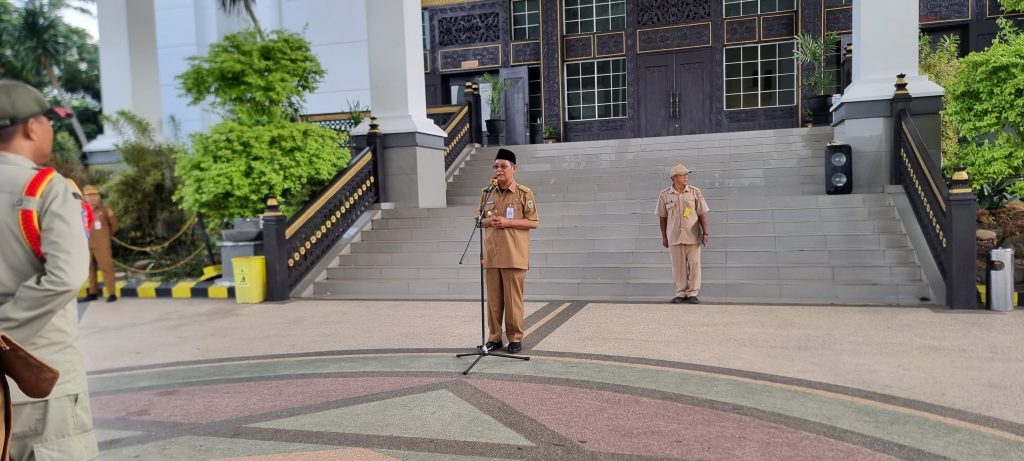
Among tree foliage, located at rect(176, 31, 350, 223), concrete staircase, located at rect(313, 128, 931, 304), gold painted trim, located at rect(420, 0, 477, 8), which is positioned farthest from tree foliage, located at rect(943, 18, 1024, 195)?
gold painted trim, located at rect(420, 0, 477, 8)

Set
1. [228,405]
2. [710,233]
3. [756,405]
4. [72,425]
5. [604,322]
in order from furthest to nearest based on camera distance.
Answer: [710,233]
[604,322]
[228,405]
[756,405]
[72,425]

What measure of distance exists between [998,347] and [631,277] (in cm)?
403

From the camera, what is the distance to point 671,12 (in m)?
17.6

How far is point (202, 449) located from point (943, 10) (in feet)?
58.9

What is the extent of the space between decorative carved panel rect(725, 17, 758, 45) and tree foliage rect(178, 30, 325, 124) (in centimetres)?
1100

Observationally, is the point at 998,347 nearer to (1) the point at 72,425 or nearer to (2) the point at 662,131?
(1) the point at 72,425

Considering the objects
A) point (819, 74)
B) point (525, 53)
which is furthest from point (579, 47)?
point (819, 74)

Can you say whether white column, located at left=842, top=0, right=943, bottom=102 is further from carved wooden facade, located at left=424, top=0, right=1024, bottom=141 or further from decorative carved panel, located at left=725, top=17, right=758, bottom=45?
decorative carved panel, located at left=725, top=17, right=758, bottom=45

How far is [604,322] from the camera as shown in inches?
269

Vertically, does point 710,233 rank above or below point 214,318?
above

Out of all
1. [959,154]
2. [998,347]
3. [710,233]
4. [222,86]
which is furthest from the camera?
[222,86]

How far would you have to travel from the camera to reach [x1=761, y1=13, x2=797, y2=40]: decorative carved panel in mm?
16594

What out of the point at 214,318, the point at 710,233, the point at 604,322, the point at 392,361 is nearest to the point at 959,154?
the point at 710,233

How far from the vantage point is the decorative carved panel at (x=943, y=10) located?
51.5 feet
